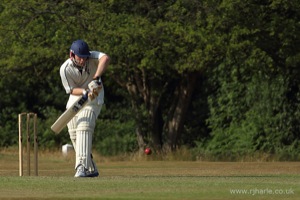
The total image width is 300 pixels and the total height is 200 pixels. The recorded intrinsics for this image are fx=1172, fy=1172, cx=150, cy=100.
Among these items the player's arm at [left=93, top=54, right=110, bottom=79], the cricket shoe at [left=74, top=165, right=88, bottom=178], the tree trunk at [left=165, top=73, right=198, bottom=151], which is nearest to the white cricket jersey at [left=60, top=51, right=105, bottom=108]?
the player's arm at [left=93, top=54, right=110, bottom=79]

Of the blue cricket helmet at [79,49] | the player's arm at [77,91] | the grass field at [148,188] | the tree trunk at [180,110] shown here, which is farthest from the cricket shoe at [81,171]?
the tree trunk at [180,110]

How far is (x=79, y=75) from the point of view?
14883 millimetres

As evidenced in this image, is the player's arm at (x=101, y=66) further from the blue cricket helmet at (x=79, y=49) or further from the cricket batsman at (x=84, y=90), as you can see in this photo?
the blue cricket helmet at (x=79, y=49)

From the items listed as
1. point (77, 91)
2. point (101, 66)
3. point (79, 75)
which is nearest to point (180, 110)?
point (79, 75)

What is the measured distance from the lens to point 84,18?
90.2 feet

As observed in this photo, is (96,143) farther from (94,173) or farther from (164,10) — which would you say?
(94,173)

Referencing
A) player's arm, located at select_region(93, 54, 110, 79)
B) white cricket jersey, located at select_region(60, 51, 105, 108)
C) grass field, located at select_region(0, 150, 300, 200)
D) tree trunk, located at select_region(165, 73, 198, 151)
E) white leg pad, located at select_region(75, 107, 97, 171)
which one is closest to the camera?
grass field, located at select_region(0, 150, 300, 200)

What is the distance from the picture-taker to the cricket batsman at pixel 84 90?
14.6 meters

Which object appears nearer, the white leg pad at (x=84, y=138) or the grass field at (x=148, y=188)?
the grass field at (x=148, y=188)

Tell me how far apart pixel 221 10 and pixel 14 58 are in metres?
5.44

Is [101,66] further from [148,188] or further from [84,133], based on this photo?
[148,188]

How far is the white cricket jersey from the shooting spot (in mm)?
14836

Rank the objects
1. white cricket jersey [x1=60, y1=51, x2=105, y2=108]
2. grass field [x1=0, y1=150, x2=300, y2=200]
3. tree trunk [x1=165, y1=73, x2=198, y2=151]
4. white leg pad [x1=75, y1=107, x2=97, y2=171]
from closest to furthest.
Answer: grass field [x1=0, y1=150, x2=300, y2=200] → white leg pad [x1=75, y1=107, x2=97, y2=171] → white cricket jersey [x1=60, y1=51, x2=105, y2=108] → tree trunk [x1=165, y1=73, x2=198, y2=151]

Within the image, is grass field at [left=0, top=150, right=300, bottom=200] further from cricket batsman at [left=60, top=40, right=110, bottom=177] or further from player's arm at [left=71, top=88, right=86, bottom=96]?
player's arm at [left=71, top=88, right=86, bottom=96]
